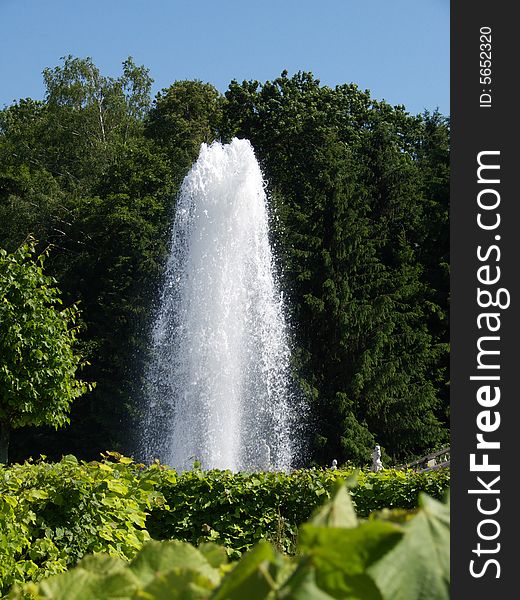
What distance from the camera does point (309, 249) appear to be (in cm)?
2339

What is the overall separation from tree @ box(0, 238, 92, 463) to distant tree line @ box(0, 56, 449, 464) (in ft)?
31.8

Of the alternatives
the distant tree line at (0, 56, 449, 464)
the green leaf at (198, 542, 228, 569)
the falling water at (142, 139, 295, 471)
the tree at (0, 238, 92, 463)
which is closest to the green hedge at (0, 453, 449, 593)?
the green leaf at (198, 542, 228, 569)

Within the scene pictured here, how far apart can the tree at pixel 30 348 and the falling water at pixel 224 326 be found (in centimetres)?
337

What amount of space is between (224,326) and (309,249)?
8029 mm

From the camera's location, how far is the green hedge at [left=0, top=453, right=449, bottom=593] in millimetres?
4633

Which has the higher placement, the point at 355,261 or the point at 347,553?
the point at 355,261

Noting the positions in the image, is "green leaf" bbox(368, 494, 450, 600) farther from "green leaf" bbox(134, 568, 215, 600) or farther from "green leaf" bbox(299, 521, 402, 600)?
"green leaf" bbox(134, 568, 215, 600)

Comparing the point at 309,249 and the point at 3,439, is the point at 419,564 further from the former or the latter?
the point at 309,249

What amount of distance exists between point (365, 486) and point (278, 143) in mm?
20005

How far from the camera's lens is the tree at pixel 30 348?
38.4 feet

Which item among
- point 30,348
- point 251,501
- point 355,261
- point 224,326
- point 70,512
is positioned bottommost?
point 70,512

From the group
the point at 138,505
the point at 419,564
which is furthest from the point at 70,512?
the point at 419,564

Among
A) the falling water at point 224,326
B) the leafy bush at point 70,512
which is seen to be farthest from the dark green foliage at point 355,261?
the leafy bush at point 70,512

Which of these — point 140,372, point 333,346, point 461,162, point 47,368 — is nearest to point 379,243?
point 333,346
